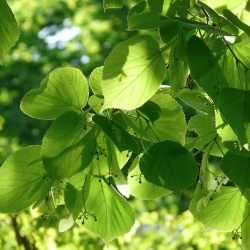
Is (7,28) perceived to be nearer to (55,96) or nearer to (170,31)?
(55,96)

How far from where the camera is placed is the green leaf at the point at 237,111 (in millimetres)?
521

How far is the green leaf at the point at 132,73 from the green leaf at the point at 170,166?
0.09m

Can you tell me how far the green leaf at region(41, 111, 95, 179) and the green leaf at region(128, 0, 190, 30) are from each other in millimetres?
162

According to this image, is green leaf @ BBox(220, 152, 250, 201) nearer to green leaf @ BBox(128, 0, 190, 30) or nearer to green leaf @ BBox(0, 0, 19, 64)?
green leaf @ BBox(128, 0, 190, 30)

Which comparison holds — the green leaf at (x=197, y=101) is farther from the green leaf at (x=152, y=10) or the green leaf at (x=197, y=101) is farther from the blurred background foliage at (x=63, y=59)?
the blurred background foliage at (x=63, y=59)

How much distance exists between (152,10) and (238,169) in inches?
10.7

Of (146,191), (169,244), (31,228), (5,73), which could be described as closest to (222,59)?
(146,191)

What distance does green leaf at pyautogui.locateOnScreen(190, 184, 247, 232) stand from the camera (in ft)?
2.39

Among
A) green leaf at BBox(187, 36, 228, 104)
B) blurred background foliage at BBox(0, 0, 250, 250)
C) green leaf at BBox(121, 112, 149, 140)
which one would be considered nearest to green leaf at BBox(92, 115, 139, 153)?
green leaf at BBox(121, 112, 149, 140)

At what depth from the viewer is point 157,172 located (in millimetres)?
600

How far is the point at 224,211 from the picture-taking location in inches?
29.1

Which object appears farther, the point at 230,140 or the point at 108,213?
the point at 108,213

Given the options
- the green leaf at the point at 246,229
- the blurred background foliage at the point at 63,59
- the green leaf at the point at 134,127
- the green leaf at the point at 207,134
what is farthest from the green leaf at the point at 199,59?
the blurred background foliage at the point at 63,59

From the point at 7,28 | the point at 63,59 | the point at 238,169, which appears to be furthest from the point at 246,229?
the point at 63,59
